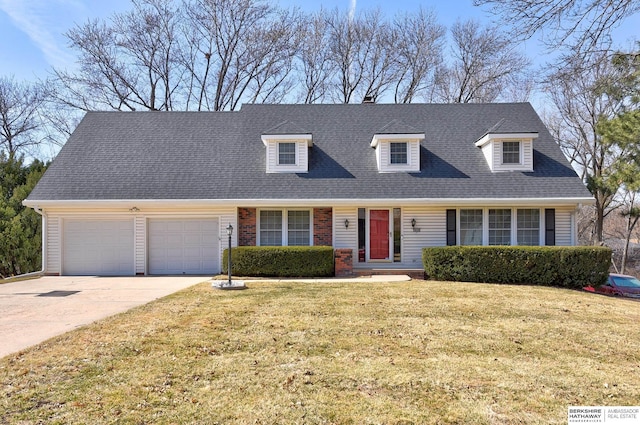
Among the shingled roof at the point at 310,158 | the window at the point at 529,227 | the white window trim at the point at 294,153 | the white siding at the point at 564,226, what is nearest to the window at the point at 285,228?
the shingled roof at the point at 310,158

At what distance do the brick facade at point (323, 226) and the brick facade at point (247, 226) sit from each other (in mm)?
2059

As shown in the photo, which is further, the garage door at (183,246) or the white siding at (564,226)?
the garage door at (183,246)

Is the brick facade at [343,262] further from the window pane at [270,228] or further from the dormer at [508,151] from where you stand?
the dormer at [508,151]

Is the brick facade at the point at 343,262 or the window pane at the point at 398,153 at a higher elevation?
the window pane at the point at 398,153

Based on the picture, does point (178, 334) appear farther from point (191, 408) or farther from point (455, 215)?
point (455, 215)

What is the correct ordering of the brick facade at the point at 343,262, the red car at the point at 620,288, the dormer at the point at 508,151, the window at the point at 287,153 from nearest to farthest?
the red car at the point at 620,288 → the brick facade at the point at 343,262 → the dormer at the point at 508,151 → the window at the point at 287,153

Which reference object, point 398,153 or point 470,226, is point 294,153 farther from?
point 470,226

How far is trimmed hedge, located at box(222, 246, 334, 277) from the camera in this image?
1234 centimetres

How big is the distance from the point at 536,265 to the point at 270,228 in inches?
327

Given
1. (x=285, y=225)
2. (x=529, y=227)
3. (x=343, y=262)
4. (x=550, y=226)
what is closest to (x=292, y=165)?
(x=285, y=225)

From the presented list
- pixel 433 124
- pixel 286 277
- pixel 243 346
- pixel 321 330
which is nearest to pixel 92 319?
pixel 243 346

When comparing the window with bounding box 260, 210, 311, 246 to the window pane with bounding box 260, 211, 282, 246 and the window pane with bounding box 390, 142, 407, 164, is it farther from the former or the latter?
the window pane with bounding box 390, 142, 407, 164

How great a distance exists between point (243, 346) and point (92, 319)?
10.8 ft

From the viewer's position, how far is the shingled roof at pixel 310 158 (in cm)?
1343
